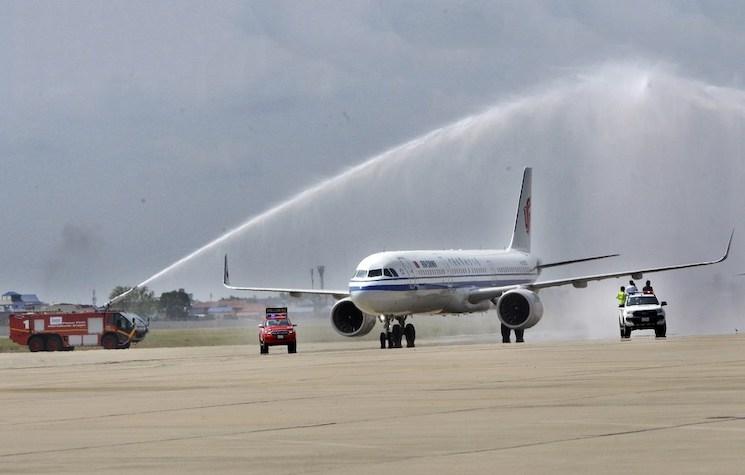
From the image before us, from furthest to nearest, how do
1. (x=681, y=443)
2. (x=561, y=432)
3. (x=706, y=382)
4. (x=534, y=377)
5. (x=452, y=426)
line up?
(x=534, y=377) → (x=706, y=382) → (x=452, y=426) → (x=561, y=432) → (x=681, y=443)

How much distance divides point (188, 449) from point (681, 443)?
19.3ft

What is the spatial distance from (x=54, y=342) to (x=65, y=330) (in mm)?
883

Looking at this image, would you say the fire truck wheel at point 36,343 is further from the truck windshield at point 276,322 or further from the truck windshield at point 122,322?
the truck windshield at point 276,322

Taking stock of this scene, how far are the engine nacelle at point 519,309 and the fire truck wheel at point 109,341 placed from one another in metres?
24.7

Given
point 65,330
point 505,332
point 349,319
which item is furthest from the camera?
point 65,330

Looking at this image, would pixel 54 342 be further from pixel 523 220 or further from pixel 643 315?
pixel 643 315

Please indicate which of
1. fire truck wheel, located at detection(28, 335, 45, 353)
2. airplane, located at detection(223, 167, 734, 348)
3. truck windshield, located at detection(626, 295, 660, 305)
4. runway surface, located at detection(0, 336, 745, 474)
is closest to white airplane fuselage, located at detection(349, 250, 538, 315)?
airplane, located at detection(223, 167, 734, 348)

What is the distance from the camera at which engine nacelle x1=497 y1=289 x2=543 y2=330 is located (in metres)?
62.0

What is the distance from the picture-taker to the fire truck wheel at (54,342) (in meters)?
77.7

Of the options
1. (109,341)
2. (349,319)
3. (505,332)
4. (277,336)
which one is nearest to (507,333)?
(505,332)

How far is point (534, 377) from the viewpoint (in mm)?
30719

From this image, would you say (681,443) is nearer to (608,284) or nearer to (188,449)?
(188,449)

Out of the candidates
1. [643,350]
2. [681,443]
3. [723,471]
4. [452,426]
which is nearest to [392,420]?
[452,426]

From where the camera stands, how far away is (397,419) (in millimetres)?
20875
